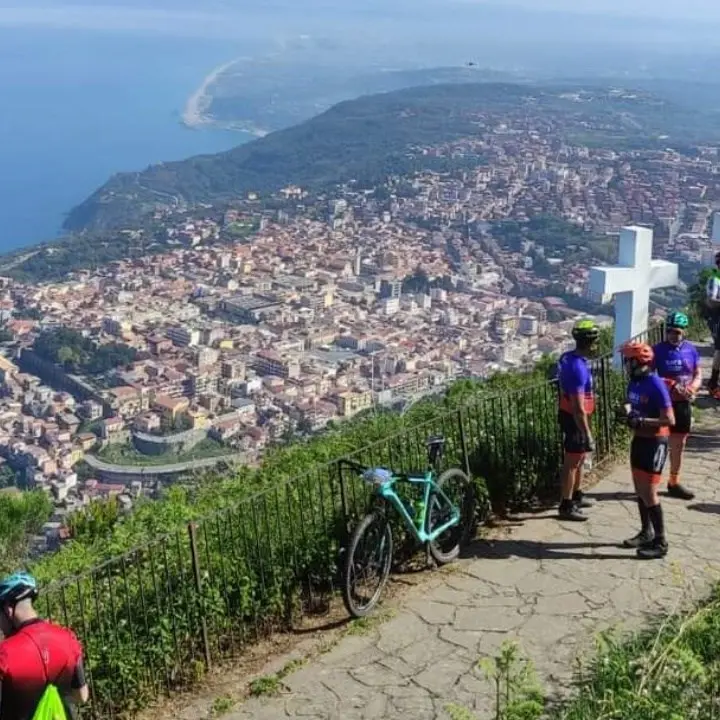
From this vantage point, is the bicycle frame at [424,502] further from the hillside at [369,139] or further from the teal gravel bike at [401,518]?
the hillside at [369,139]

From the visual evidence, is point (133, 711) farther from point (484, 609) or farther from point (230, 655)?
point (484, 609)

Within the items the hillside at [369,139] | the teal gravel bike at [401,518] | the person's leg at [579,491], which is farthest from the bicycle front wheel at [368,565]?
the hillside at [369,139]

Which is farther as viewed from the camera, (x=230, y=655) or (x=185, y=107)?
(x=185, y=107)

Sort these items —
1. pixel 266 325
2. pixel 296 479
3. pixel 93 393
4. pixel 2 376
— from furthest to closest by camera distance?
pixel 266 325
pixel 2 376
pixel 93 393
pixel 296 479

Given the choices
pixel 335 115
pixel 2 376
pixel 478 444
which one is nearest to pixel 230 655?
pixel 478 444

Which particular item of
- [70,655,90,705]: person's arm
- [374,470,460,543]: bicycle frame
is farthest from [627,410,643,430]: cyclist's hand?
[70,655,90,705]: person's arm

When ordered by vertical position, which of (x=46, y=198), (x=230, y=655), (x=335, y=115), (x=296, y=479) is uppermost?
(x=296, y=479)

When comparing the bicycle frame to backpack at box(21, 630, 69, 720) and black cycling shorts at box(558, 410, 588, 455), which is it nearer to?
black cycling shorts at box(558, 410, 588, 455)

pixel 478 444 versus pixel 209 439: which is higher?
pixel 478 444
